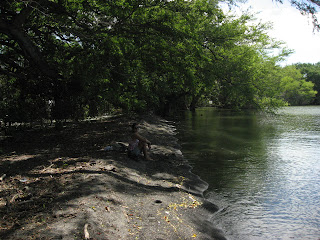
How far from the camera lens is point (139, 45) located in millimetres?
14617

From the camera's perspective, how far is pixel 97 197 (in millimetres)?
6188

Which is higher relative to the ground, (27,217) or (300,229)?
(27,217)

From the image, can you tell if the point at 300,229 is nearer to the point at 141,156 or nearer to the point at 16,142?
the point at 141,156

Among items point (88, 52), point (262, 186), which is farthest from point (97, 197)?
point (88, 52)

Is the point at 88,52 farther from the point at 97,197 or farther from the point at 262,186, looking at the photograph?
the point at 262,186

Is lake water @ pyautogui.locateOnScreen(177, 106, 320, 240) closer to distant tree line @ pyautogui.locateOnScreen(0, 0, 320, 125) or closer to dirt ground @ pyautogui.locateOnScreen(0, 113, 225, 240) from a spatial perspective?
dirt ground @ pyautogui.locateOnScreen(0, 113, 225, 240)

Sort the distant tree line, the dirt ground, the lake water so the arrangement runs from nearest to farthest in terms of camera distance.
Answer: the dirt ground → the lake water → the distant tree line

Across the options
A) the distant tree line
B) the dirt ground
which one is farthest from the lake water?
the distant tree line

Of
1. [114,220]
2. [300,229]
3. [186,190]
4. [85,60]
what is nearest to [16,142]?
[85,60]

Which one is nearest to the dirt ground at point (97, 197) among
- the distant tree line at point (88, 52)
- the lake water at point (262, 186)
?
the lake water at point (262, 186)

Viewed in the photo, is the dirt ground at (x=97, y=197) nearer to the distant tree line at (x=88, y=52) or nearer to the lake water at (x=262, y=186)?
the lake water at (x=262, y=186)

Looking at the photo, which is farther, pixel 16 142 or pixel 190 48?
pixel 190 48

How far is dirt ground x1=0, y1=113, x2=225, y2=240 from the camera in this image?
4883 millimetres

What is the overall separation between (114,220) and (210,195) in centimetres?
432
